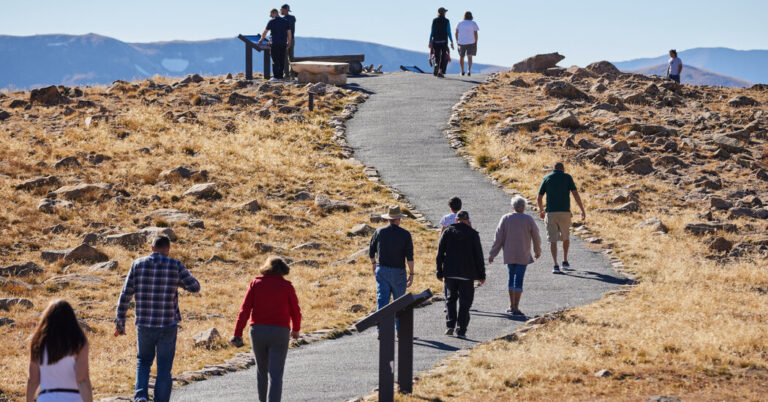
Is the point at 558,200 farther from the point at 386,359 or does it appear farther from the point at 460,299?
the point at 386,359

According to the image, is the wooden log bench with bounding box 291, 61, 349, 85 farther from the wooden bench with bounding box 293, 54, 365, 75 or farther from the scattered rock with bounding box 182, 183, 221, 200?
the scattered rock with bounding box 182, 183, 221, 200

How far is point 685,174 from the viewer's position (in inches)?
1146

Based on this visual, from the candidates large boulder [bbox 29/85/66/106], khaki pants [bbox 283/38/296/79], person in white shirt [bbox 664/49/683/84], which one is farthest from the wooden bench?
person in white shirt [bbox 664/49/683/84]

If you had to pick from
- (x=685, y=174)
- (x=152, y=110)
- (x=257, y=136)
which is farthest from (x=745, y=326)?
(x=152, y=110)

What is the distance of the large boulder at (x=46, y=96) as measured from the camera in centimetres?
3806

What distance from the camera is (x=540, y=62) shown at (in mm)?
49125

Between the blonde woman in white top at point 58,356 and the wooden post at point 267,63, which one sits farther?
the wooden post at point 267,63

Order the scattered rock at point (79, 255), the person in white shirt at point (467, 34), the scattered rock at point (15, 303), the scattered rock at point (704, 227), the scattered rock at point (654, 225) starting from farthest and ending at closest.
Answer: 1. the person in white shirt at point (467, 34)
2. the scattered rock at point (654, 225)
3. the scattered rock at point (704, 227)
4. the scattered rock at point (79, 255)
5. the scattered rock at point (15, 303)

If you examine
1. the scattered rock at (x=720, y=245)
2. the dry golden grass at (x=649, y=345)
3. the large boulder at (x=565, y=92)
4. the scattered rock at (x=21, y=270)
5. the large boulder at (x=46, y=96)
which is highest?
the large boulder at (x=565, y=92)

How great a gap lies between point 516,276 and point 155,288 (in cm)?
647

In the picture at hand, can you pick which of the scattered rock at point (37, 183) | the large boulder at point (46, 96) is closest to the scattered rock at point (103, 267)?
the scattered rock at point (37, 183)

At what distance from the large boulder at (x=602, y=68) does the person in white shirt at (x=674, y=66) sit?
4730 millimetres

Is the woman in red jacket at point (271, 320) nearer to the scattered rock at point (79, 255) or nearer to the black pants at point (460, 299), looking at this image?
the black pants at point (460, 299)

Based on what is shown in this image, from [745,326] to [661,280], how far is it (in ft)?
13.7
